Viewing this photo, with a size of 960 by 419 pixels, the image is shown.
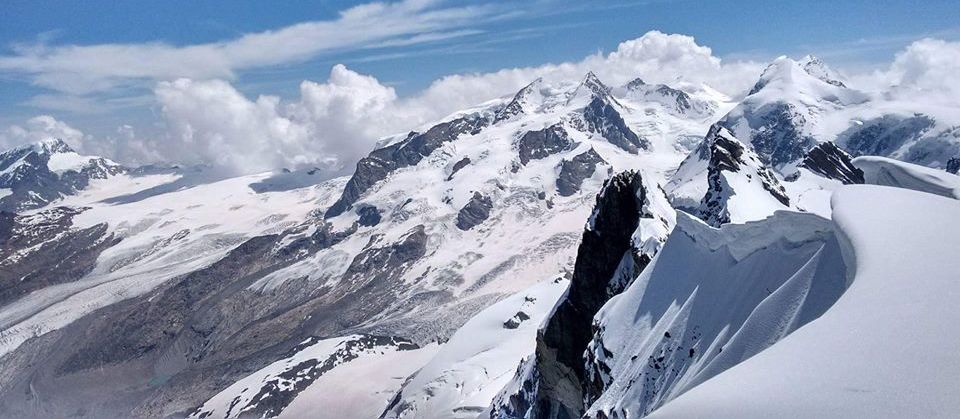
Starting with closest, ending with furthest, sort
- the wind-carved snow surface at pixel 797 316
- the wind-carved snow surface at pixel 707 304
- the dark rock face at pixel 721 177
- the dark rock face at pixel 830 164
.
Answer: the wind-carved snow surface at pixel 797 316, the wind-carved snow surface at pixel 707 304, the dark rock face at pixel 721 177, the dark rock face at pixel 830 164

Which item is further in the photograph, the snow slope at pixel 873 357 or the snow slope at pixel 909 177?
the snow slope at pixel 909 177

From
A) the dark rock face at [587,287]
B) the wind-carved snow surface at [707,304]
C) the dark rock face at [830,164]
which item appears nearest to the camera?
the wind-carved snow surface at [707,304]

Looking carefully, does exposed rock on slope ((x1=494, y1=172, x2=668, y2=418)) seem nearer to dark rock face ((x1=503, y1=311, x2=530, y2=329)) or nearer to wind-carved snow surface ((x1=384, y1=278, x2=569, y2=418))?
wind-carved snow surface ((x1=384, y1=278, x2=569, y2=418))

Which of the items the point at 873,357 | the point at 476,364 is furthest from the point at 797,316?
the point at 476,364

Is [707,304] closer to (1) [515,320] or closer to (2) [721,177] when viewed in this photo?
(2) [721,177]

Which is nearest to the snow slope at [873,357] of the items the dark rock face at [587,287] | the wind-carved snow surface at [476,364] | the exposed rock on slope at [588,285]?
the exposed rock on slope at [588,285]

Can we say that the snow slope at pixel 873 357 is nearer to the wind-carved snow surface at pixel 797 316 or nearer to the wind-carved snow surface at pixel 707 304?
the wind-carved snow surface at pixel 797 316
